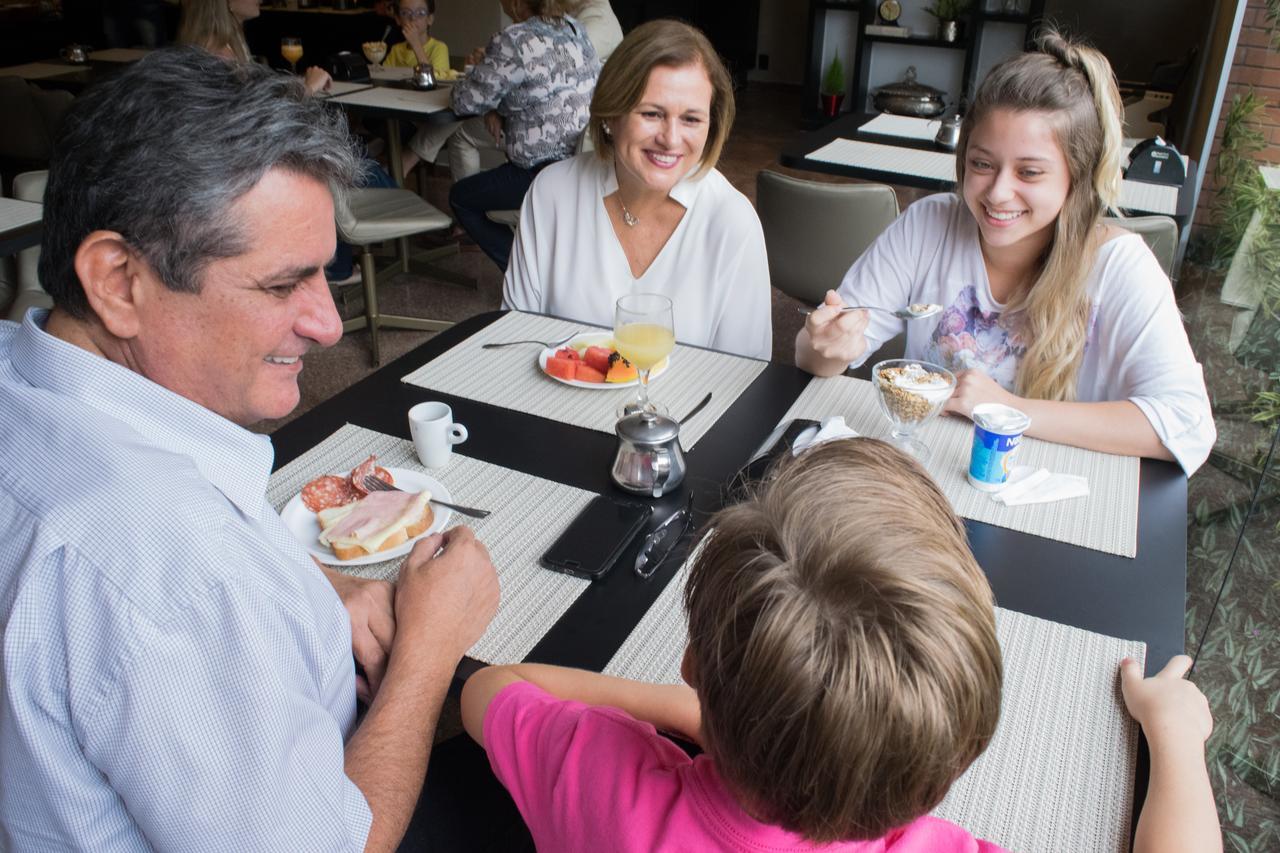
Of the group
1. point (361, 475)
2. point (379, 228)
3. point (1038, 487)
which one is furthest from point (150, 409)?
point (379, 228)

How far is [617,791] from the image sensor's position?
2.43ft

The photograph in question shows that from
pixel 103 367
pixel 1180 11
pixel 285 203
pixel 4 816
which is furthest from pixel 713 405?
pixel 1180 11

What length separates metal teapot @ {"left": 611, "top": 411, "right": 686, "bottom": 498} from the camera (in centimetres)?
127

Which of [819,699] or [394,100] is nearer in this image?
[819,699]

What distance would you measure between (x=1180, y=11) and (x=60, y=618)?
7.64m

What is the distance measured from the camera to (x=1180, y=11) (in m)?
6.34

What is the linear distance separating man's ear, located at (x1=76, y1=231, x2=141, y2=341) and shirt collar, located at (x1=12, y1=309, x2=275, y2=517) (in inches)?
1.4

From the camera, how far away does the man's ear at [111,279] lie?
0.78 meters

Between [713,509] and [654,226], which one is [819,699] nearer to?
[713,509]

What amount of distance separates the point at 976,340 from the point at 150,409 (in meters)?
1.42

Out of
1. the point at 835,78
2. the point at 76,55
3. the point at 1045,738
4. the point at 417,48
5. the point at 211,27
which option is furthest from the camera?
the point at 835,78

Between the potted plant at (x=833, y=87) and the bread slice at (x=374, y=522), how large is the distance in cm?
675

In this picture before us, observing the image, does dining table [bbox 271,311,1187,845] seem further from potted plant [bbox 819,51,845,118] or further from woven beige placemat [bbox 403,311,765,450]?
potted plant [bbox 819,51,845,118]

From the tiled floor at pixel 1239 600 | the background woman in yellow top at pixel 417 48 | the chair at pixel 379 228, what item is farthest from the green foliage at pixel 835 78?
the tiled floor at pixel 1239 600
